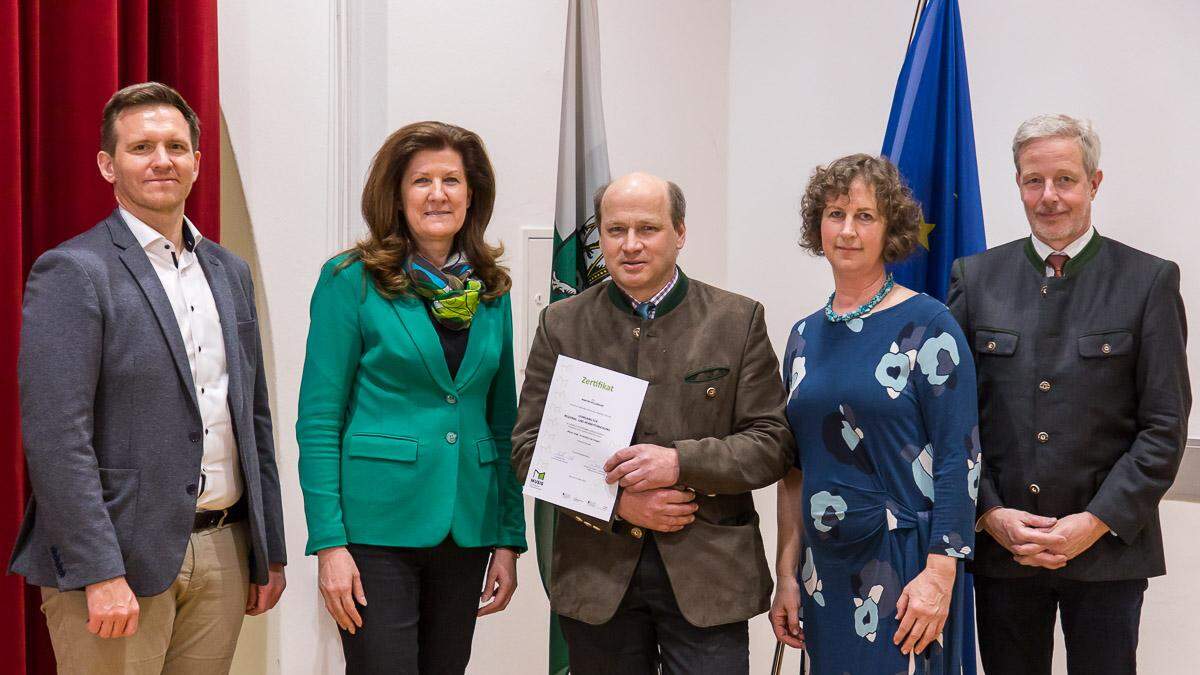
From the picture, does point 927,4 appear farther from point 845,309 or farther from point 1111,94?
point 845,309

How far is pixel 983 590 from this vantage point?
7.30 feet

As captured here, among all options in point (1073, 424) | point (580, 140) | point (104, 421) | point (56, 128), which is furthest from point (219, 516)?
point (1073, 424)

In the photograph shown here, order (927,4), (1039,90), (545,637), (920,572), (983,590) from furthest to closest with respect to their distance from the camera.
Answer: (545,637), (1039,90), (927,4), (983,590), (920,572)

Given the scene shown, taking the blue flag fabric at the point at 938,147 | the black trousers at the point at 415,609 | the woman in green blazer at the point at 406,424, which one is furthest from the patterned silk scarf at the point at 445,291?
the blue flag fabric at the point at 938,147

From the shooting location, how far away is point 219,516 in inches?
81.1

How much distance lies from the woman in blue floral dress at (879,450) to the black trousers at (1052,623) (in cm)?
19

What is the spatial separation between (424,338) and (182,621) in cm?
73

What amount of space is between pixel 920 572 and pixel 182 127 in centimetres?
165

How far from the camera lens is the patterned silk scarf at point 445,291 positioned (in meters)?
2.22

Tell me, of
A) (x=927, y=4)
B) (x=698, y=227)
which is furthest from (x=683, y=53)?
(x=927, y=4)

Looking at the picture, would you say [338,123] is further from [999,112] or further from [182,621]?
[999,112]

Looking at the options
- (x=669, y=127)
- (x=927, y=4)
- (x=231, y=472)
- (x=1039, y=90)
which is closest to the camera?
(x=231, y=472)

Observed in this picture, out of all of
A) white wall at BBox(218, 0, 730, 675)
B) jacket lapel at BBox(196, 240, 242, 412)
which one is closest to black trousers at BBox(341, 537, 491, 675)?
jacket lapel at BBox(196, 240, 242, 412)

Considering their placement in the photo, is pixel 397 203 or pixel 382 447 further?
pixel 397 203
